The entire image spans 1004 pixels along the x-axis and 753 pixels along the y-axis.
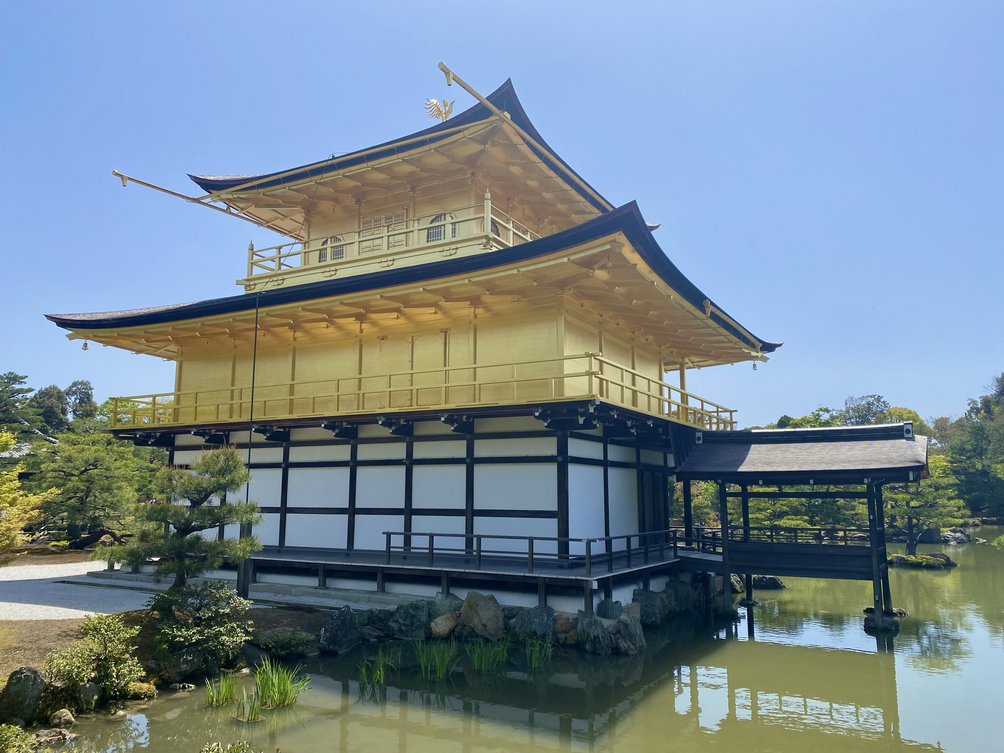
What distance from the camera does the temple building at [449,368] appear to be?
14234mm

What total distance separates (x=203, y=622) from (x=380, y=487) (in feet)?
19.5

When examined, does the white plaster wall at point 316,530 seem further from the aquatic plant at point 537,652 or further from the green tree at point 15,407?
the green tree at point 15,407

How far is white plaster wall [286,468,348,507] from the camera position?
17312mm

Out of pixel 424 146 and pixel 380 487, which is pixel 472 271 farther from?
pixel 380 487

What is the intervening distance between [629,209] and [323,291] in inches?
304

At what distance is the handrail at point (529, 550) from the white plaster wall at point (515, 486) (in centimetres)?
72

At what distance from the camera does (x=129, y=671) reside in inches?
388

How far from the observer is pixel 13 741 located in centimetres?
737

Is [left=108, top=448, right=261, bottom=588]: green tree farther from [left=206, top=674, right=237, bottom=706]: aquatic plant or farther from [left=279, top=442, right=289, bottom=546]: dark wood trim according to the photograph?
[left=279, top=442, right=289, bottom=546]: dark wood trim

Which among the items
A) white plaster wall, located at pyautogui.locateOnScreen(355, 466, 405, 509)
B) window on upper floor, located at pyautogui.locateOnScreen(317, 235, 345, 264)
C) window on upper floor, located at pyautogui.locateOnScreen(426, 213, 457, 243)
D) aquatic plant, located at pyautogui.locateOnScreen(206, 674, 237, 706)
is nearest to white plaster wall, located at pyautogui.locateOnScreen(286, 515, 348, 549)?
white plaster wall, located at pyautogui.locateOnScreen(355, 466, 405, 509)

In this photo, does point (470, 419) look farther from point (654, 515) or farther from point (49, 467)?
point (49, 467)

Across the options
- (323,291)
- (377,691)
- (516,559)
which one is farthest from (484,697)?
(323,291)

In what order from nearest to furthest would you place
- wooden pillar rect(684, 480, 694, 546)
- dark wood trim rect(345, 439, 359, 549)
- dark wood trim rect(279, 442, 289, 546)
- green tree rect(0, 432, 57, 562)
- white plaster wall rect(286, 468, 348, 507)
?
green tree rect(0, 432, 57, 562), dark wood trim rect(345, 439, 359, 549), white plaster wall rect(286, 468, 348, 507), dark wood trim rect(279, 442, 289, 546), wooden pillar rect(684, 480, 694, 546)

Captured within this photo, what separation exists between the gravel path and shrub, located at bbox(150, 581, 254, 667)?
292 cm
